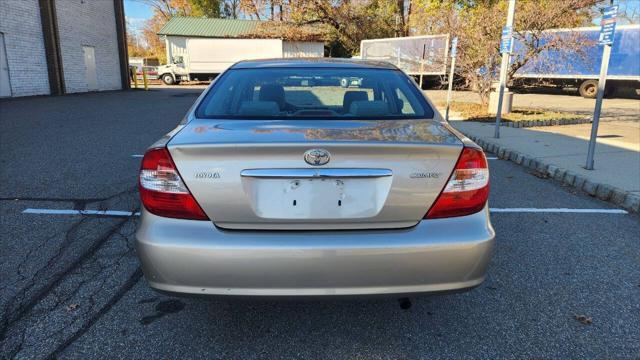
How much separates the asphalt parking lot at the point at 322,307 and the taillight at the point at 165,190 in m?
0.44

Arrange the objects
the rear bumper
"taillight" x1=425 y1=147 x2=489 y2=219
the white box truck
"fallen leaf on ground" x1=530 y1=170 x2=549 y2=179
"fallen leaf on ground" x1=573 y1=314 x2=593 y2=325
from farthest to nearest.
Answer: the white box truck → "fallen leaf on ground" x1=530 y1=170 x2=549 y2=179 → "fallen leaf on ground" x1=573 y1=314 x2=593 y2=325 → "taillight" x1=425 y1=147 x2=489 y2=219 → the rear bumper

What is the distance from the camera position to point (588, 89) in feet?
72.2

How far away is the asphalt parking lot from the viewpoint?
8.14 feet

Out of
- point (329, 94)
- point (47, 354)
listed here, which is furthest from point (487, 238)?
point (329, 94)

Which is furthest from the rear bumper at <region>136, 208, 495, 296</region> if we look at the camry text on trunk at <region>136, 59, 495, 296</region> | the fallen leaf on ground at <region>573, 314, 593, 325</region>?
the fallen leaf on ground at <region>573, 314, 593, 325</region>

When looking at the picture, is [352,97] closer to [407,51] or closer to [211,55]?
[407,51]

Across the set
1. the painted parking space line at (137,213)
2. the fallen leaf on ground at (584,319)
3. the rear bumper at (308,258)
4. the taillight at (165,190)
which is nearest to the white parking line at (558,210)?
the painted parking space line at (137,213)

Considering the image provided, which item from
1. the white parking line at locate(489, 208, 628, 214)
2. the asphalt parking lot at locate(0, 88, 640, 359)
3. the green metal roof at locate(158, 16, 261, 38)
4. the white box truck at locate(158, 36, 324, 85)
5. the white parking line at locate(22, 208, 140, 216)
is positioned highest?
the green metal roof at locate(158, 16, 261, 38)

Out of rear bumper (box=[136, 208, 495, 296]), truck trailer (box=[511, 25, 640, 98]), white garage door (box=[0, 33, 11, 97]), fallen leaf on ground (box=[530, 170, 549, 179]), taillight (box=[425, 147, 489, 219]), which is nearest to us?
rear bumper (box=[136, 208, 495, 296])

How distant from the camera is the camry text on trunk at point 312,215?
209 cm

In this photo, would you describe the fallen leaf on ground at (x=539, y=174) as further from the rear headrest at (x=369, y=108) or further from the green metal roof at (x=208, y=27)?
the green metal roof at (x=208, y=27)


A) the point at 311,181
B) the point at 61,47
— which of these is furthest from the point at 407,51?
the point at 311,181

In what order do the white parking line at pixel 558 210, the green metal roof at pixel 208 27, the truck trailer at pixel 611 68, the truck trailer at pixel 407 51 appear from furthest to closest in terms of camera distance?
1. the green metal roof at pixel 208 27
2. the truck trailer at pixel 407 51
3. the truck trailer at pixel 611 68
4. the white parking line at pixel 558 210

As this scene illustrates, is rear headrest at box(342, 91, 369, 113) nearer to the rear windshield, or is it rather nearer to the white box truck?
the rear windshield
